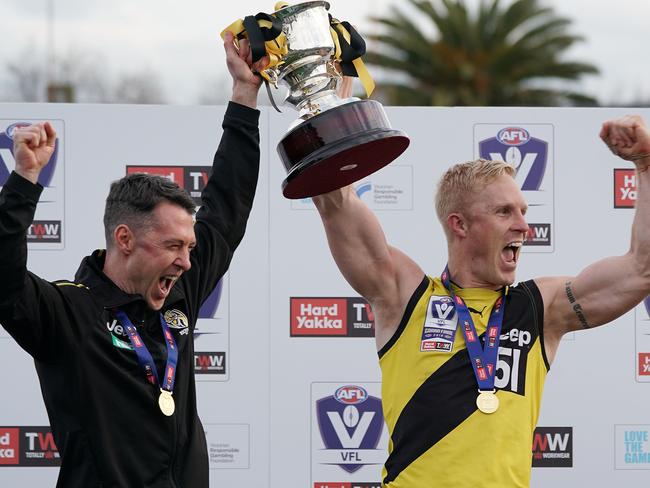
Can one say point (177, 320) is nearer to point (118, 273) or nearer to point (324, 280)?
point (118, 273)

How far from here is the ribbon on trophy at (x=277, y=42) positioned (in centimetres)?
290

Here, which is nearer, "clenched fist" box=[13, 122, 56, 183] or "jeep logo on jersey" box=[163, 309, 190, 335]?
"clenched fist" box=[13, 122, 56, 183]

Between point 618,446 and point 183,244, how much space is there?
271 cm

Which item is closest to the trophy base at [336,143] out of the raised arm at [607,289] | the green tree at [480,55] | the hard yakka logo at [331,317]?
the raised arm at [607,289]

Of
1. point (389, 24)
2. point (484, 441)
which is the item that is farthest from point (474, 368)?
point (389, 24)

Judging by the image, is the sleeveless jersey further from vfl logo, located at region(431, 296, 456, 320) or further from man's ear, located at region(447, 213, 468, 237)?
man's ear, located at region(447, 213, 468, 237)

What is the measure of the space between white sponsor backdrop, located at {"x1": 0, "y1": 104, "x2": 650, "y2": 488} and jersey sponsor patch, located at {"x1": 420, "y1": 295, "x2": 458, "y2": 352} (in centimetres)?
147

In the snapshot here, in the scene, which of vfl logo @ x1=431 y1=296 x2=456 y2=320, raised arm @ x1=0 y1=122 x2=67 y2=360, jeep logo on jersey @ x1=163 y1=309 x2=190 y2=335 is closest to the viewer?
raised arm @ x1=0 y1=122 x2=67 y2=360

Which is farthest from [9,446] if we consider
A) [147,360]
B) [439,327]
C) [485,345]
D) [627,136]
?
[627,136]

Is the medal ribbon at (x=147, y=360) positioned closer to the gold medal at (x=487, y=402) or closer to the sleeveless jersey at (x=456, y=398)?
the sleeveless jersey at (x=456, y=398)

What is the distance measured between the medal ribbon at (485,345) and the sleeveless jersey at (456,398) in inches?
1.1

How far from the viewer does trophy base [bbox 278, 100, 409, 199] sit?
2.79m

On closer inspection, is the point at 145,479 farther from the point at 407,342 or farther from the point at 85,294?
the point at 407,342

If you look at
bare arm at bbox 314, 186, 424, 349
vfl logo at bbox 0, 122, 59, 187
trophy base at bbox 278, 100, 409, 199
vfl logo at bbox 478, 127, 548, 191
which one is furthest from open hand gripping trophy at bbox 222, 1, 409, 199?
vfl logo at bbox 0, 122, 59, 187
